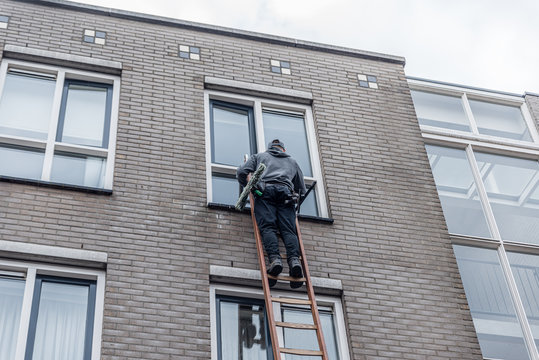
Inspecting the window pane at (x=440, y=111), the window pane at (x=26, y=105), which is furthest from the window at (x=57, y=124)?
the window pane at (x=440, y=111)

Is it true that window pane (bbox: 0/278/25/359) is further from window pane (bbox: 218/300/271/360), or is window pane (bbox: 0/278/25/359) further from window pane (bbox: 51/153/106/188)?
window pane (bbox: 218/300/271/360)

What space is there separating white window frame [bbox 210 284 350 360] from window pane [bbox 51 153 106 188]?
6.85ft

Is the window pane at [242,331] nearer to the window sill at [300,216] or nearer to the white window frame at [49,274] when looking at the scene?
the window sill at [300,216]

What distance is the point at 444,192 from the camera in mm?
11398

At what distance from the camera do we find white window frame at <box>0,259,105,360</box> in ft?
26.2

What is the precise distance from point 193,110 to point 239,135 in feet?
2.48

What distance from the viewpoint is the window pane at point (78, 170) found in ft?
31.6

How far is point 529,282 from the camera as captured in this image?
416 inches

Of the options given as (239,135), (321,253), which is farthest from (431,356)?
(239,135)

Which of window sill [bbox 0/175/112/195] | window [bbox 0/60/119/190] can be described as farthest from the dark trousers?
window [bbox 0/60/119/190]

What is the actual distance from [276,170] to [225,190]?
103cm

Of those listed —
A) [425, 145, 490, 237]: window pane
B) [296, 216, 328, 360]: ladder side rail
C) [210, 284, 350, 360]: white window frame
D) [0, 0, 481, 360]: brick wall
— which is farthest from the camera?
[425, 145, 490, 237]: window pane

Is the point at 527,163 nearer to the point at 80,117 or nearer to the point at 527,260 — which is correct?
the point at 527,260

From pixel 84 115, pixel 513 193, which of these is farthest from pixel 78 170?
pixel 513 193
